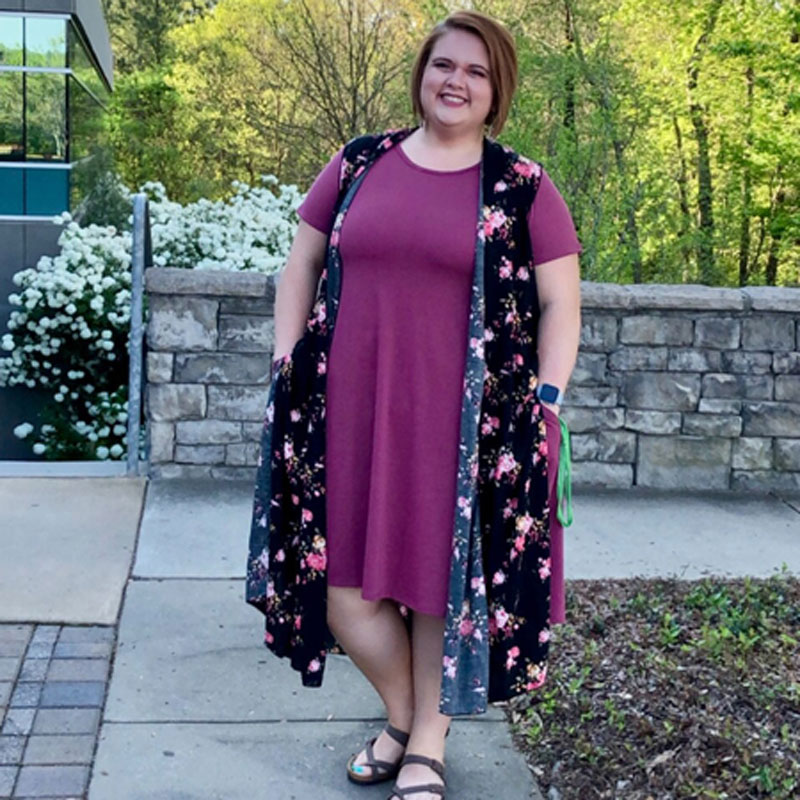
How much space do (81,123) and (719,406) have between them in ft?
36.3

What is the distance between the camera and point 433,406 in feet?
8.85

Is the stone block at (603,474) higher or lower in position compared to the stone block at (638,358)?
lower

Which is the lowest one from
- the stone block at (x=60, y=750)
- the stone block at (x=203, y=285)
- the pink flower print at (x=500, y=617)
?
the stone block at (x=60, y=750)

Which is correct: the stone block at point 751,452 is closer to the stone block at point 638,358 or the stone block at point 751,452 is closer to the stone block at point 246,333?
the stone block at point 638,358

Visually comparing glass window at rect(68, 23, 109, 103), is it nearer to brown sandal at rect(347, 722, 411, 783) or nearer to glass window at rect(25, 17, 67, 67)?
glass window at rect(25, 17, 67, 67)

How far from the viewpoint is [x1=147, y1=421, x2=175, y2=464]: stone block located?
18.2 feet

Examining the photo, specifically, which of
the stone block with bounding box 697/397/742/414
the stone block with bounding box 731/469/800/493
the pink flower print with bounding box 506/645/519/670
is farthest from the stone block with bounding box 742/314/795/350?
the pink flower print with bounding box 506/645/519/670

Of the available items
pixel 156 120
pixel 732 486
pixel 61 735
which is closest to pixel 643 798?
pixel 61 735

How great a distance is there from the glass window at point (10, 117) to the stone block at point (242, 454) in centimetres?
868

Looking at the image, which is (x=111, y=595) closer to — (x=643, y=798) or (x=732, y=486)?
(x=643, y=798)

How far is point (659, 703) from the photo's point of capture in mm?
3375

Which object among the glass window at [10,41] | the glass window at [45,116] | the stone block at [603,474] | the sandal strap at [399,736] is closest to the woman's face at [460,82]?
the sandal strap at [399,736]

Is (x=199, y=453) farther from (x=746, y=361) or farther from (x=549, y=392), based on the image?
(x=549, y=392)

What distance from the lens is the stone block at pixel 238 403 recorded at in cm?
554
